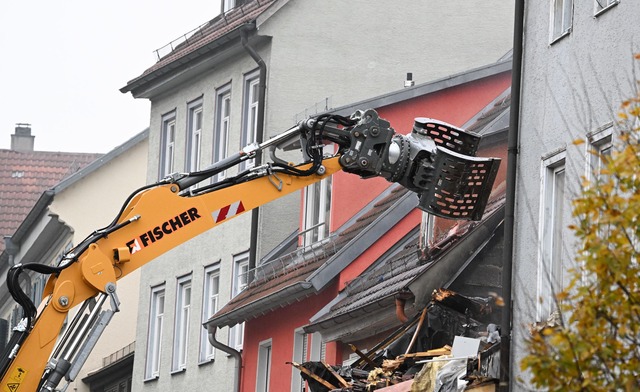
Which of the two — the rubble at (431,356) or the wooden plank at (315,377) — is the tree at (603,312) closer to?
the rubble at (431,356)

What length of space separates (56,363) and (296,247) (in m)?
15.0

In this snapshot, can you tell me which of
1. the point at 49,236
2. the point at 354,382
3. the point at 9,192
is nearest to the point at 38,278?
the point at 49,236

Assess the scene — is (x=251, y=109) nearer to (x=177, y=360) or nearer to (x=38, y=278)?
(x=177, y=360)

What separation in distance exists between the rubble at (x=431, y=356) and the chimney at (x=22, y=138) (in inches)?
1889

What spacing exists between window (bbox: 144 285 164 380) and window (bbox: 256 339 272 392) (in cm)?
679

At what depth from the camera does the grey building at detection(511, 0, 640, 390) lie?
15.4 m

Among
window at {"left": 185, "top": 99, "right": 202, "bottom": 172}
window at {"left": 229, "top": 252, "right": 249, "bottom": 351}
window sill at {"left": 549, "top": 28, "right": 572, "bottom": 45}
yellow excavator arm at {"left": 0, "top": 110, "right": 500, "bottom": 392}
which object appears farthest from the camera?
window at {"left": 185, "top": 99, "right": 202, "bottom": 172}

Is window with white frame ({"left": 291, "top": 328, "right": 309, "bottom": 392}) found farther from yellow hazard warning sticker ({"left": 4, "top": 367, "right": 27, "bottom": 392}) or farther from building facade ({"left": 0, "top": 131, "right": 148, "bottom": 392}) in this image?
building facade ({"left": 0, "top": 131, "right": 148, "bottom": 392})

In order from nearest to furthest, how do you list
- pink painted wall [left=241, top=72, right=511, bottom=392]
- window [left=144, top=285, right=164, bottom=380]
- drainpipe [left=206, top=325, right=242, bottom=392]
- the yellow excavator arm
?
the yellow excavator arm
pink painted wall [left=241, top=72, right=511, bottom=392]
drainpipe [left=206, top=325, right=242, bottom=392]
window [left=144, top=285, right=164, bottom=380]

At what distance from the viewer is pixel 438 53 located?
33.1 meters

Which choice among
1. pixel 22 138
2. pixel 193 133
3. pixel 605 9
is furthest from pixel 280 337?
pixel 22 138

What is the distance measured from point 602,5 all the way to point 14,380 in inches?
243

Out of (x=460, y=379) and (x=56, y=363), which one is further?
(x=460, y=379)

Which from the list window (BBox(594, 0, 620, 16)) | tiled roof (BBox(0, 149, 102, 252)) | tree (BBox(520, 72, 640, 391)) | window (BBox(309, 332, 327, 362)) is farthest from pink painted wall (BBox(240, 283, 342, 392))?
tiled roof (BBox(0, 149, 102, 252))
